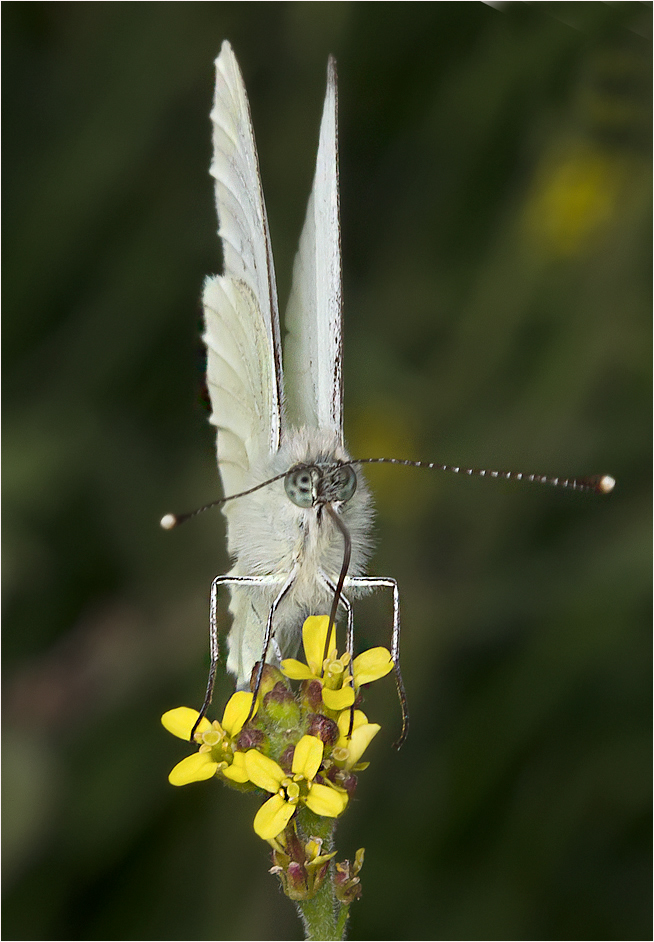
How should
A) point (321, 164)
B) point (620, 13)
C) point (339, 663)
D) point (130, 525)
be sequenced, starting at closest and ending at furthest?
point (339, 663) → point (321, 164) → point (620, 13) → point (130, 525)

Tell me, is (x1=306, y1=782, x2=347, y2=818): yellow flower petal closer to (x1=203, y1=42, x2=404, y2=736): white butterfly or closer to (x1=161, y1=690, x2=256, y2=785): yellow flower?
(x1=161, y1=690, x2=256, y2=785): yellow flower

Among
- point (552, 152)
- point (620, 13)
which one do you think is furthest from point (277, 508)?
point (552, 152)

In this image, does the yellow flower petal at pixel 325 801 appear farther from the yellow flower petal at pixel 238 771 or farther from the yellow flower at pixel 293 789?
the yellow flower petal at pixel 238 771

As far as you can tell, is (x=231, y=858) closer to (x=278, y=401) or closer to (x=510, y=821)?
(x=510, y=821)

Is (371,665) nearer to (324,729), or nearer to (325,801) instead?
(324,729)

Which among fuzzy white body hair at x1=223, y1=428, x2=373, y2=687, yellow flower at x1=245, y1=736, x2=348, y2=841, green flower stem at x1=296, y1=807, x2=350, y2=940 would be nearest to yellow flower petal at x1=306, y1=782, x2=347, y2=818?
yellow flower at x1=245, y1=736, x2=348, y2=841

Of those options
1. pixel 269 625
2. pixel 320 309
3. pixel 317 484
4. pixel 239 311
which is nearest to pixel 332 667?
pixel 269 625
